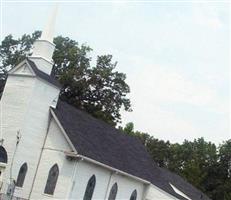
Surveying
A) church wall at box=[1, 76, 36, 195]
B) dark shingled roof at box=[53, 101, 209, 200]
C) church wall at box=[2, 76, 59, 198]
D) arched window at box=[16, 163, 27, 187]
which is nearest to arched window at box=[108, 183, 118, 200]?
dark shingled roof at box=[53, 101, 209, 200]

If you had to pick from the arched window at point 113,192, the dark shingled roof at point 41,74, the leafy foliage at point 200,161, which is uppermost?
the leafy foliage at point 200,161

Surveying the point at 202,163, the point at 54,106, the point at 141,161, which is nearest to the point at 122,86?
the point at 141,161

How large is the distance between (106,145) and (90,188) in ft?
15.4

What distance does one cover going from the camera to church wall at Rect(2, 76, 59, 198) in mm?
32562

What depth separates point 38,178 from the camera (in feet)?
110

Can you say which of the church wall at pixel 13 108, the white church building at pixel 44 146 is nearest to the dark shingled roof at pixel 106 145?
the white church building at pixel 44 146

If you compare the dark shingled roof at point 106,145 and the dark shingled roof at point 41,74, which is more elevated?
the dark shingled roof at point 41,74

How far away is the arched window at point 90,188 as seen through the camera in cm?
3447

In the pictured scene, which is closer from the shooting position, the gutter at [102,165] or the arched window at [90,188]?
the gutter at [102,165]

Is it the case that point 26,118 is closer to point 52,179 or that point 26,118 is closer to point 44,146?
point 44,146

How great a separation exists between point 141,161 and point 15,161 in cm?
1424

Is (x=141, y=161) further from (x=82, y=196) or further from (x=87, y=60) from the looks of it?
(x=87, y=60)

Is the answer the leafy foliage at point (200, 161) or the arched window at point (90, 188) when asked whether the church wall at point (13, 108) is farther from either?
the leafy foliage at point (200, 161)

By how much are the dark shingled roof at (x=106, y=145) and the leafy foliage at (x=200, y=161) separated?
3847 centimetres
